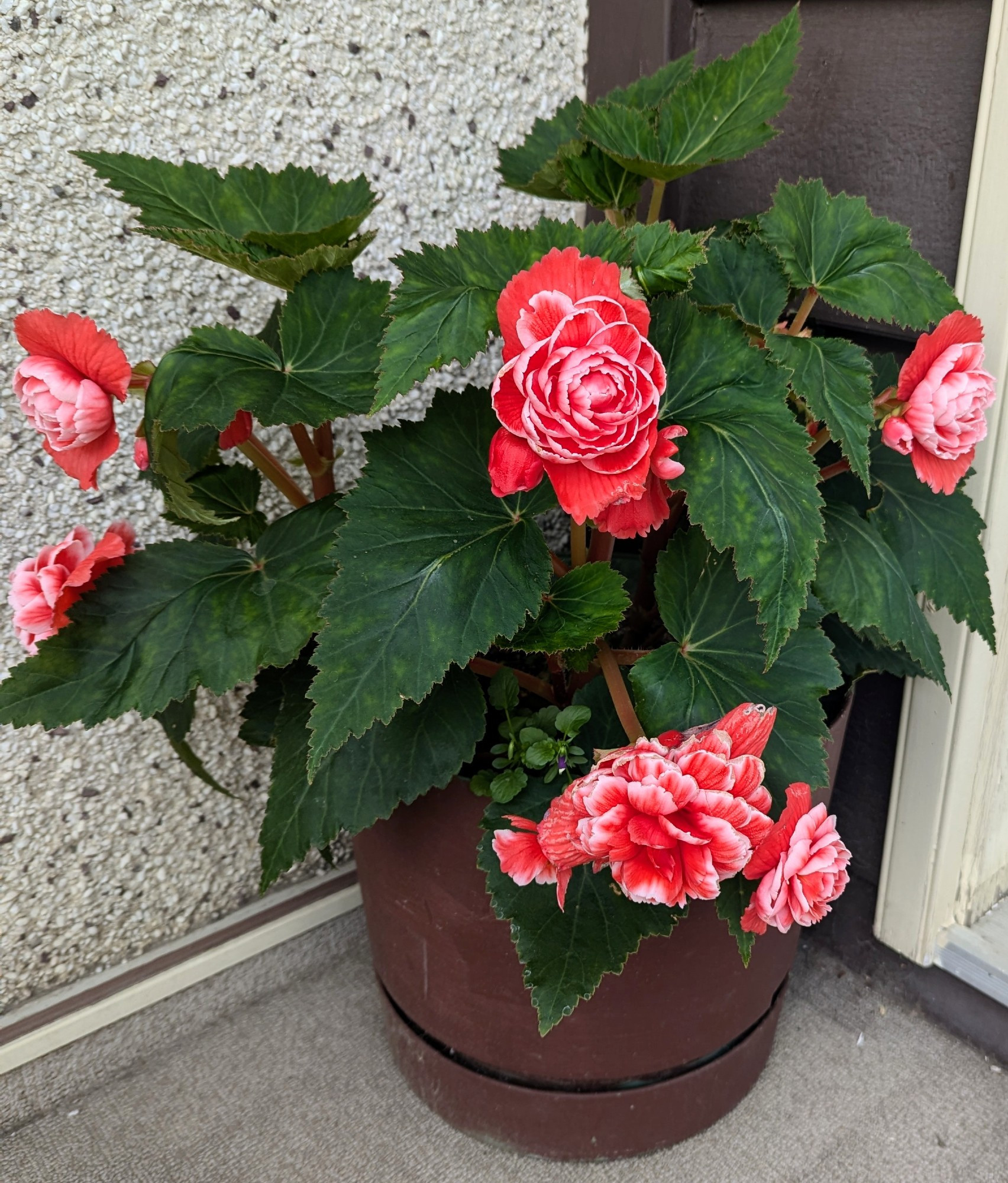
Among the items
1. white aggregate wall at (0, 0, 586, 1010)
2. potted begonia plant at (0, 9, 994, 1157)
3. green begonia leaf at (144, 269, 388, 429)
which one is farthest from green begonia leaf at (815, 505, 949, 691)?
white aggregate wall at (0, 0, 586, 1010)

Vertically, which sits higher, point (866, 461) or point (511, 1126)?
point (866, 461)

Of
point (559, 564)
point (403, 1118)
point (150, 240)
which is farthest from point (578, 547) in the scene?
point (403, 1118)

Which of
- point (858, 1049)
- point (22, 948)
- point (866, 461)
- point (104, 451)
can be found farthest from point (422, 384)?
point (858, 1049)

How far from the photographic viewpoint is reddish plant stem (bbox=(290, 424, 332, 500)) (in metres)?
0.70

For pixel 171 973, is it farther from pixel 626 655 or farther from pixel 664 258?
pixel 664 258

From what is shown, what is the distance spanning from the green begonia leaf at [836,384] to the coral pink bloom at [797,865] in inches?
7.7

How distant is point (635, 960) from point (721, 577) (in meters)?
0.30

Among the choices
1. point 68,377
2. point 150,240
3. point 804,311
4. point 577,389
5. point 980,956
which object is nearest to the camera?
point 577,389

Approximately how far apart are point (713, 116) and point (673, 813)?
0.50 metres

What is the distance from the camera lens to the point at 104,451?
596 millimetres

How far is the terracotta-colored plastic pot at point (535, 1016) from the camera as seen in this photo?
0.72 metres

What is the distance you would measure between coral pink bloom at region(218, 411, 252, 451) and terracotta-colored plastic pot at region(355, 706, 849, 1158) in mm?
291

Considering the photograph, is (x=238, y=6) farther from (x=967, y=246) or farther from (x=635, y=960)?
(x=635, y=960)

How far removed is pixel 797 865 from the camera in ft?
1.73
